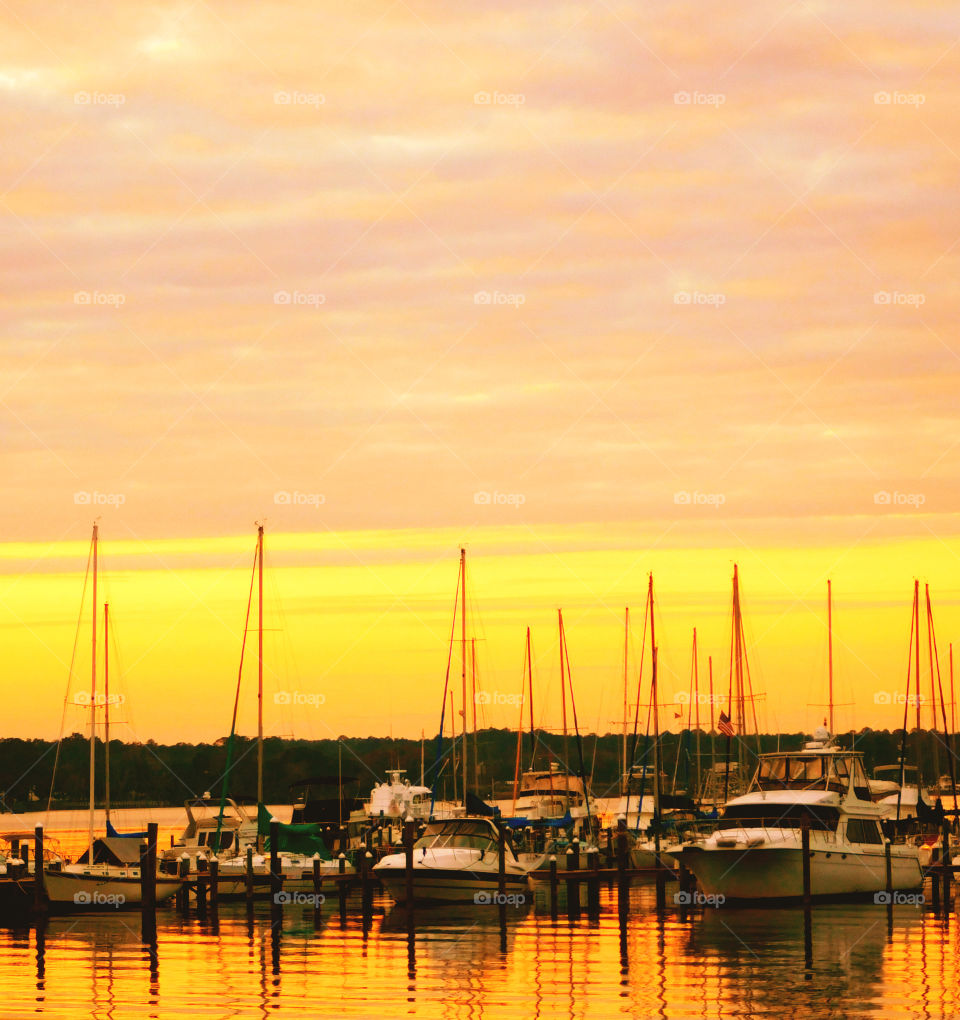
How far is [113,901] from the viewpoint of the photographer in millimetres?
49188

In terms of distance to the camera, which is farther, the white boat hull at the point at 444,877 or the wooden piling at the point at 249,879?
the white boat hull at the point at 444,877

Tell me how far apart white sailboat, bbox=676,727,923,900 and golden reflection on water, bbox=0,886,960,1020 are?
1.01 meters

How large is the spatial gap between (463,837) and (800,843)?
1083 centimetres

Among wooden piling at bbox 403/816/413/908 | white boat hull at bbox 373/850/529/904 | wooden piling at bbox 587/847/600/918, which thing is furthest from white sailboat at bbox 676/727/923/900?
wooden piling at bbox 403/816/413/908

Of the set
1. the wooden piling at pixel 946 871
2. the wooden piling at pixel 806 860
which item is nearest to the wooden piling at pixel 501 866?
the wooden piling at pixel 806 860

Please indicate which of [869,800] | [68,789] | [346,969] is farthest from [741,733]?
[68,789]

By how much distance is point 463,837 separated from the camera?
1989 inches

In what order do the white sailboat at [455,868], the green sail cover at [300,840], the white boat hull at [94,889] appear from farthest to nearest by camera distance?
the green sail cover at [300,840]
the white sailboat at [455,868]
the white boat hull at [94,889]

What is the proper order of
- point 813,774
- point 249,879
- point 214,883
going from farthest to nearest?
point 813,774 → point 214,883 → point 249,879

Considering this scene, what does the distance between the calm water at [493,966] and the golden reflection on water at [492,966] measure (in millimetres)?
57

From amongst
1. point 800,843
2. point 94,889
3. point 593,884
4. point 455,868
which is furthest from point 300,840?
point 800,843

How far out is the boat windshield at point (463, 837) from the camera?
165ft

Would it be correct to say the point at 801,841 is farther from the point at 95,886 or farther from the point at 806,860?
the point at 95,886

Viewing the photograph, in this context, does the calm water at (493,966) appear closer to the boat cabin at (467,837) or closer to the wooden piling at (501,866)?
the wooden piling at (501,866)
